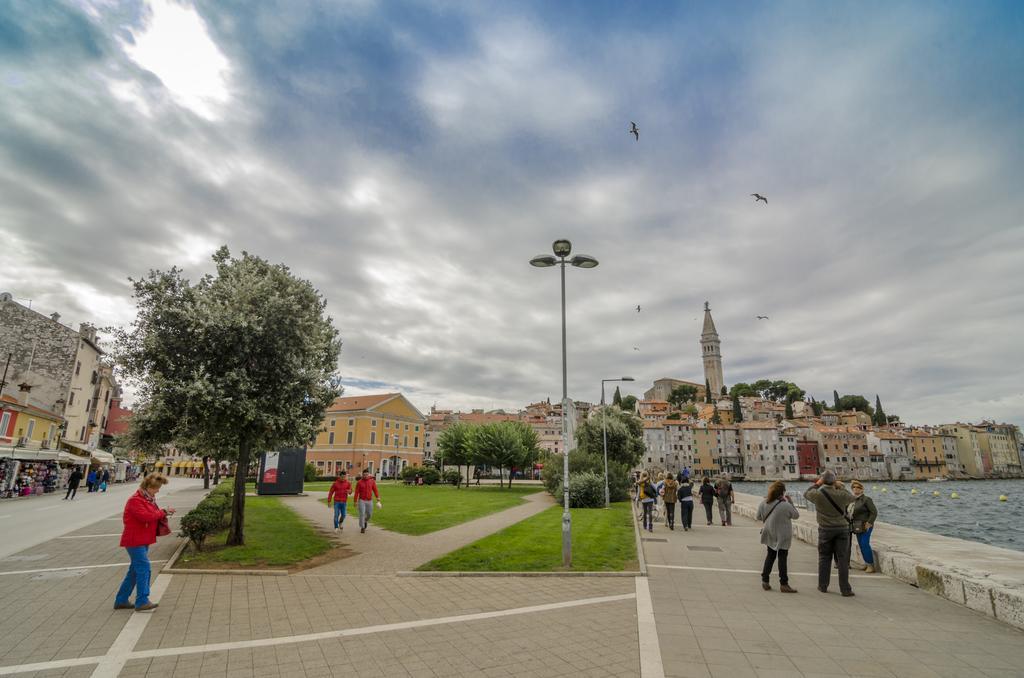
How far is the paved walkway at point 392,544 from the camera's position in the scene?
10.6m

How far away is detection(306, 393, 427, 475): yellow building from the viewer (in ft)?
230

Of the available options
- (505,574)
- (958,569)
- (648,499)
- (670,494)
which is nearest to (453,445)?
(670,494)

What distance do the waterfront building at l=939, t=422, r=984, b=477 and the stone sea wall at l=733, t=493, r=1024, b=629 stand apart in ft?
573

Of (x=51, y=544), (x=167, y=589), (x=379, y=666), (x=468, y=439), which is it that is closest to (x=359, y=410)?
(x=468, y=439)

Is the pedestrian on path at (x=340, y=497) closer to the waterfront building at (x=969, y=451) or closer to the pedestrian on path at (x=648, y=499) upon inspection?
the pedestrian on path at (x=648, y=499)

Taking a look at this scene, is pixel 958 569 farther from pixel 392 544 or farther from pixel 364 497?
pixel 364 497

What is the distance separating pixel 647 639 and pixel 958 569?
7602 millimetres

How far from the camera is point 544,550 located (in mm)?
12156

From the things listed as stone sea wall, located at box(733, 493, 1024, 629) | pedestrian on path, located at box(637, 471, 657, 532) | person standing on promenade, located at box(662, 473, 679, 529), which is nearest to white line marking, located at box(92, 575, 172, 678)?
stone sea wall, located at box(733, 493, 1024, 629)

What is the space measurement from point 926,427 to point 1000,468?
19.8m

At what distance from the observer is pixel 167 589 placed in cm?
862

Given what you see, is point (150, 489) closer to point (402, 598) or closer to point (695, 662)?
point (402, 598)

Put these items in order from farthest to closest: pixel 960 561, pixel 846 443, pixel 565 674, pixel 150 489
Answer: pixel 846 443
pixel 960 561
pixel 150 489
pixel 565 674

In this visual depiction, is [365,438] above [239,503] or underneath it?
above
